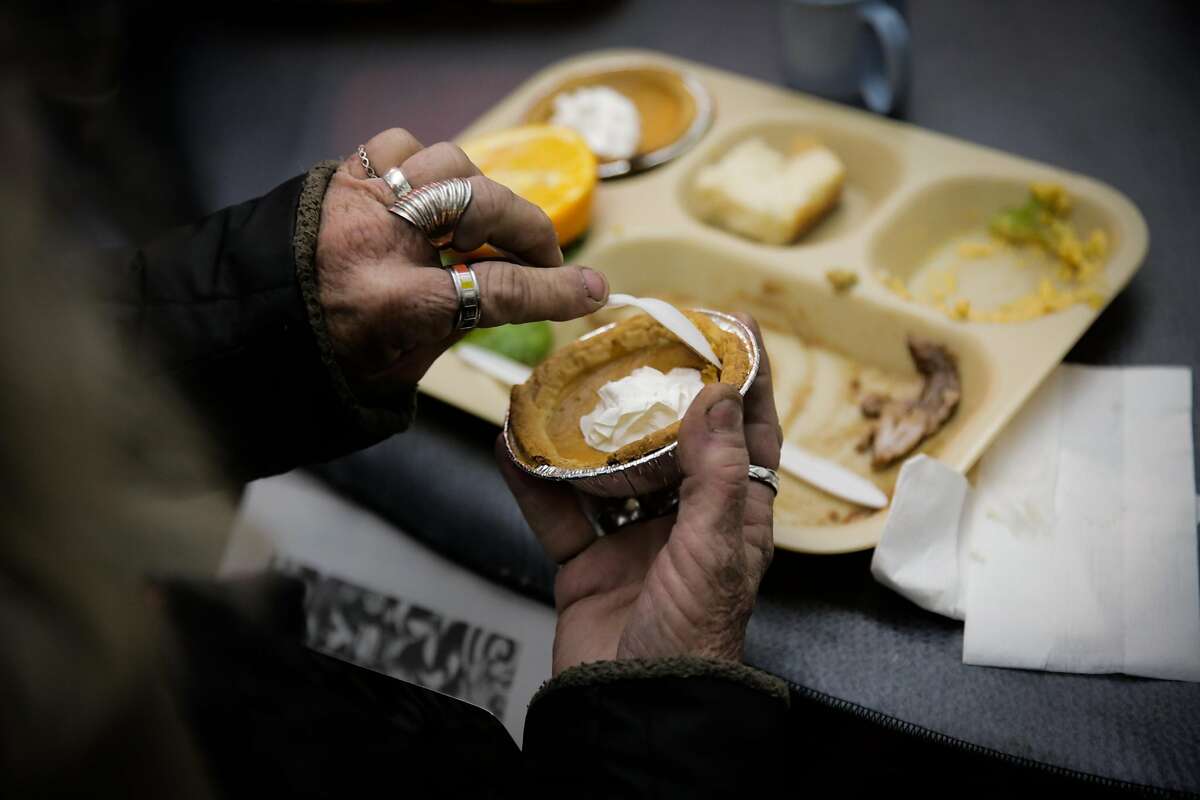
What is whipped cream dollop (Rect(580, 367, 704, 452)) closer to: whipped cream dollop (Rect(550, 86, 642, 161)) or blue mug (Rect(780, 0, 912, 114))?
whipped cream dollop (Rect(550, 86, 642, 161))

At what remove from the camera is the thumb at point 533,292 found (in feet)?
3.02

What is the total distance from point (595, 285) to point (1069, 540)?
67 cm

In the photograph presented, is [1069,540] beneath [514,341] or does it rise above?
beneath

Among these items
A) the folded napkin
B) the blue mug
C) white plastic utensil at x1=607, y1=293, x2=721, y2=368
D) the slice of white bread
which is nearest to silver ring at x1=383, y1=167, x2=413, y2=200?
white plastic utensil at x1=607, y1=293, x2=721, y2=368

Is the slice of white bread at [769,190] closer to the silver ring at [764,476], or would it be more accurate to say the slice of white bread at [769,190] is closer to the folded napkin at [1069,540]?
the folded napkin at [1069,540]

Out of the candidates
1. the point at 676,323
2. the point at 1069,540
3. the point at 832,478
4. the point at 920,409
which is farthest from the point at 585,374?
the point at 1069,540

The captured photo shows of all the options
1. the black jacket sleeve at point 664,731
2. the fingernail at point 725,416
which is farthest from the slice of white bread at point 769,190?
the black jacket sleeve at point 664,731

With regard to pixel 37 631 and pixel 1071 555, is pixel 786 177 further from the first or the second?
pixel 37 631

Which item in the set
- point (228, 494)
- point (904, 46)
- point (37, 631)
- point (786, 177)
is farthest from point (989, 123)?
point (37, 631)

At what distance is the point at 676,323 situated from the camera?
1.01 meters

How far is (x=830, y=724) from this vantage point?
119cm

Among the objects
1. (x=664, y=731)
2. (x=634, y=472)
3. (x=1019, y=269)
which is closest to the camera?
(x=664, y=731)

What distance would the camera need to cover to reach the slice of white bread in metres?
1.55

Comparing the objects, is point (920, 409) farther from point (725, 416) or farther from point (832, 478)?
point (725, 416)
